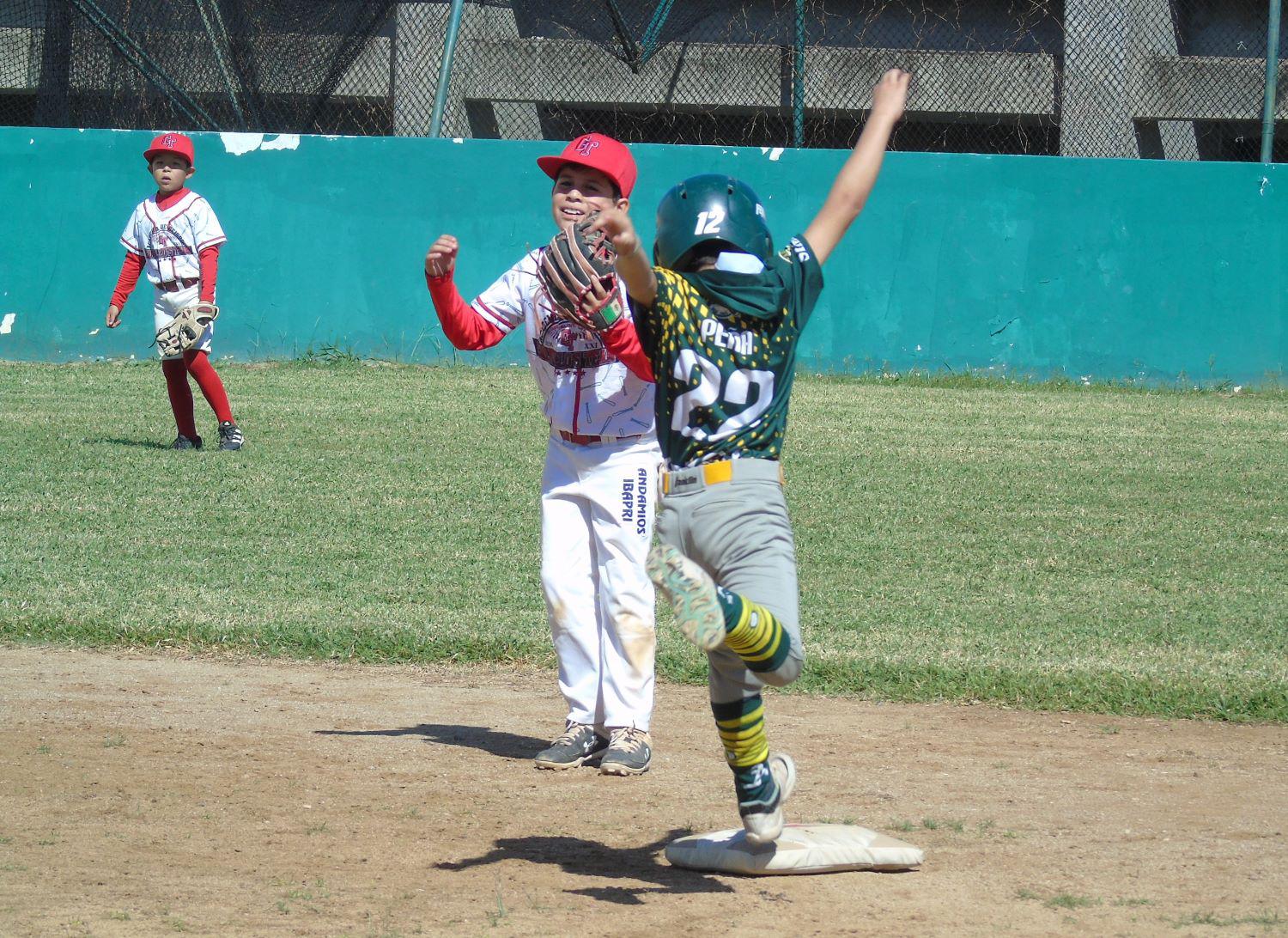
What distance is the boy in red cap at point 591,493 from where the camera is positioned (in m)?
4.48

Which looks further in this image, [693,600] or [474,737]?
[474,737]

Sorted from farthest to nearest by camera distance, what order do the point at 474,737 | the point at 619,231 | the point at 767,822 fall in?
1. the point at 474,737
2. the point at 767,822
3. the point at 619,231

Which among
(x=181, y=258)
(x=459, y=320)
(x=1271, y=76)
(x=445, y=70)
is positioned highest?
(x=1271, y=76)

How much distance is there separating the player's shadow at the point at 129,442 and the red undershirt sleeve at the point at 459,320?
6.64 meters

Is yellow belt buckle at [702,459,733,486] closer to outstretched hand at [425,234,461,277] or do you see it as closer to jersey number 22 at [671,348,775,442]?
jersey number 22 at [671,348,775,442]

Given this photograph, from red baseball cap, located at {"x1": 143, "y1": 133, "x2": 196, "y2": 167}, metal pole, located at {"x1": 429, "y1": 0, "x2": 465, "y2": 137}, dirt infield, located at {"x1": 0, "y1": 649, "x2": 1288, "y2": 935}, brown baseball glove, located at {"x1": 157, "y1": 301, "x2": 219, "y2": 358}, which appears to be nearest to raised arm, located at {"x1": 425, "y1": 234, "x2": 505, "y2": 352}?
dirt infield, located at {"x1": 0, "y1": 649, "x2": 1288, "y2": 935}

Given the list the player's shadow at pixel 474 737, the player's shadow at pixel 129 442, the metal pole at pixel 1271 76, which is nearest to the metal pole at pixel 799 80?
the metal pole at pixel 1271 76

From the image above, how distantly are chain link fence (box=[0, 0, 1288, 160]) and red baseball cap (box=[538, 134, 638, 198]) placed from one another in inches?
461

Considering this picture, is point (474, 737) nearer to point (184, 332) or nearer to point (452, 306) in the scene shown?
point (452, 306)

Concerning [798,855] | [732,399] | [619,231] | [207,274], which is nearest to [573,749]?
[798,855]

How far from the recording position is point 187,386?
34.1ft

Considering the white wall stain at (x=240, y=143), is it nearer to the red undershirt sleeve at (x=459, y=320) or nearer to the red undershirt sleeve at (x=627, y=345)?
the red undershirt sleeve at (x=459, y=320)

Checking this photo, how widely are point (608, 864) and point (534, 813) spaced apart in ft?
1.51

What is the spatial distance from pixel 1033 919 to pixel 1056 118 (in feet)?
48.7
